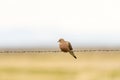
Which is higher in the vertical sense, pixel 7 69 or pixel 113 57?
pixel 113 57

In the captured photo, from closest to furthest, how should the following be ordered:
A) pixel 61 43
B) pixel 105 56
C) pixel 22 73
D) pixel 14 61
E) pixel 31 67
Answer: pixel 61 43
pixel 22 73
pixel 31 67
pixel 14 61
pixel 105 56

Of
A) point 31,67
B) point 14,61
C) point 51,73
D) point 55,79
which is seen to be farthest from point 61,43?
point 14,61

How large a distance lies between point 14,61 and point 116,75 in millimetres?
8019

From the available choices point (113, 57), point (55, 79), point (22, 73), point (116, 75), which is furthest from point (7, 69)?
point (113, 57)

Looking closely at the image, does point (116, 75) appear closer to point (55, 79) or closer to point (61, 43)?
point (55, 79)

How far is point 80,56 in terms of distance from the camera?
99.0ft

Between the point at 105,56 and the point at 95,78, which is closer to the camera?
the point at 95,78

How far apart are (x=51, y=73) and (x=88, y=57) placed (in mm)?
6087

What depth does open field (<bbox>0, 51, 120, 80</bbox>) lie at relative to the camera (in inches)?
866

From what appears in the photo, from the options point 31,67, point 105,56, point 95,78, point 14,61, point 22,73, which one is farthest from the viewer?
point 105,56

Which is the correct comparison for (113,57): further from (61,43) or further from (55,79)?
(61,43)

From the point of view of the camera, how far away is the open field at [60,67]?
72.1 feet

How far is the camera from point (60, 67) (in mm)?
25641

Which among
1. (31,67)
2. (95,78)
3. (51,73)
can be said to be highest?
(31,67)
